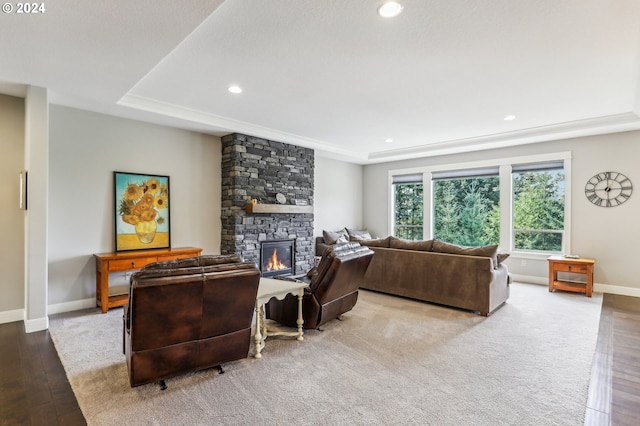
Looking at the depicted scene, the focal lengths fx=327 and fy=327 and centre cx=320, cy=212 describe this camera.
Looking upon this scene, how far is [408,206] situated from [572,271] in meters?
3.62

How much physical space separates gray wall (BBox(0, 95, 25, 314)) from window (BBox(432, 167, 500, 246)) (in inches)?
284

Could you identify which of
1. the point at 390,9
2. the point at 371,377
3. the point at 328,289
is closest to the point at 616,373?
the point at 371,377

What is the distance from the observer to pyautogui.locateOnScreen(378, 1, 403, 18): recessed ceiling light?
2244mm

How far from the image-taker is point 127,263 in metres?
4.30

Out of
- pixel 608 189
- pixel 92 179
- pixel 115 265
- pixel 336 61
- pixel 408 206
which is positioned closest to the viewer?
pixel 336 61

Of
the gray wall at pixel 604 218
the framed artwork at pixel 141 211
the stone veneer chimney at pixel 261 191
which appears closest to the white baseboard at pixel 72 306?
the framed artwork at pixel 141 211

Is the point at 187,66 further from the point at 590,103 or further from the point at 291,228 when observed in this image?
the point at 590,103

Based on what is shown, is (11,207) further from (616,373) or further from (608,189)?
(608,189)

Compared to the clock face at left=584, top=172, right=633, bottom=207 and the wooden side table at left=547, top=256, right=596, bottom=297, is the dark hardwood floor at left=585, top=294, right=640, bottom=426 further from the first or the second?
the clock face at left=584, top=172, right=633, bottom=207

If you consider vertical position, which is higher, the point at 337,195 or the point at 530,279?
the point at 337,195

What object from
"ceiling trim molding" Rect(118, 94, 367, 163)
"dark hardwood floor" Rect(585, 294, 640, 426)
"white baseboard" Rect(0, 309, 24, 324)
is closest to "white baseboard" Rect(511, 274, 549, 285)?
"dark hardwood floor" Rect(585, 294, 640, 426)

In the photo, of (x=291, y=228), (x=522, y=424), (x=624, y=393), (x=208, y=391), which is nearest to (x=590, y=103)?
(x=624, y=393)

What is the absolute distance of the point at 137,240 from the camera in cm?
478

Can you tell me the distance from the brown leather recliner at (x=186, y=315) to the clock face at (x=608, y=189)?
5971 mm
